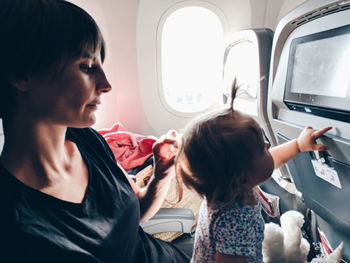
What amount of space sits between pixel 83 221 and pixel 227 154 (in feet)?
1.49

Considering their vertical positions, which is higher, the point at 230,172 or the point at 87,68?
the point at 87,68

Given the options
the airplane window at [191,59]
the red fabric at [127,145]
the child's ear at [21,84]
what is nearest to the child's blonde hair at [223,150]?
the child's ear at [21,84]

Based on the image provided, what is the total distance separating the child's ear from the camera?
0.66 metres

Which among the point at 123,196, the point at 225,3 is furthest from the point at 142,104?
the point at 123,196

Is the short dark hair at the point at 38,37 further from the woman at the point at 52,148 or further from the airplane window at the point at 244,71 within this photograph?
the airplane window at the point at 244,71

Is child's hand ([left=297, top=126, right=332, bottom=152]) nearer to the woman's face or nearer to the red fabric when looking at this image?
the woman's face

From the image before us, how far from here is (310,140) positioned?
2.74 ft

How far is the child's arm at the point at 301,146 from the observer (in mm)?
816

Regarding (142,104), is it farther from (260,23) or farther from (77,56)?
(77,56)

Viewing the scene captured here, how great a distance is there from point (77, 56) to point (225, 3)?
1696 millimetres

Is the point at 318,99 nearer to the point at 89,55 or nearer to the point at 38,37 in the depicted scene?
the point at 89,55

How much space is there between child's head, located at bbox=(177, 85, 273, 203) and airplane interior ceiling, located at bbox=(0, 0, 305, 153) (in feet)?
4.51

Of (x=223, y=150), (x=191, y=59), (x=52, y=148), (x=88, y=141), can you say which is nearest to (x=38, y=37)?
(x=52, y=148)

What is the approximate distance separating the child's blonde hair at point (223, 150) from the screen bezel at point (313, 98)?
191mm
